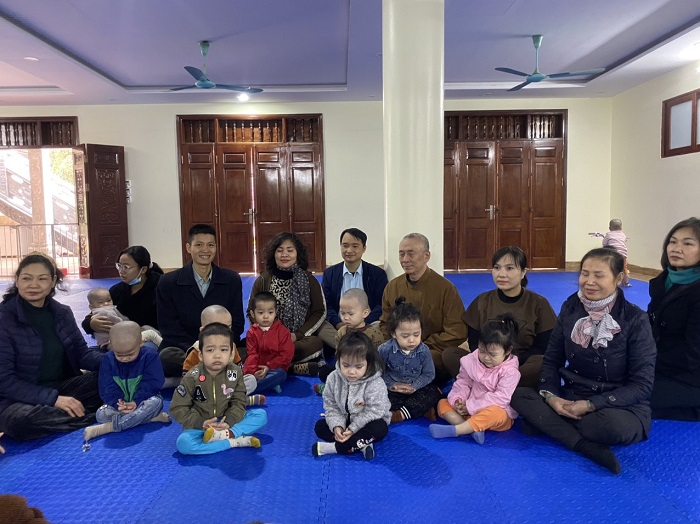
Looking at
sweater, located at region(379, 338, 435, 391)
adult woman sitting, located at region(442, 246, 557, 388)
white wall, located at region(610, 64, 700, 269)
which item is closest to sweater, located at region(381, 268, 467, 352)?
adult woman sitting, located at region(442, 246, 557, 388)

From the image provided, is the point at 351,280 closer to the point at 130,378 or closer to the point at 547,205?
the point at 130,378

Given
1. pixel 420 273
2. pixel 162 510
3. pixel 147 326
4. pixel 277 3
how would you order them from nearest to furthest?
pixel 162 510 → pixel 420 273 → pixel 147 326 → pixel 277 3

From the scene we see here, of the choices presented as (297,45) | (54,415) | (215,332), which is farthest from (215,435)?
(297,45)

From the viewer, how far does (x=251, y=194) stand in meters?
9.90

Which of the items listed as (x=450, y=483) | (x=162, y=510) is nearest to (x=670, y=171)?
(x=450, y=483)

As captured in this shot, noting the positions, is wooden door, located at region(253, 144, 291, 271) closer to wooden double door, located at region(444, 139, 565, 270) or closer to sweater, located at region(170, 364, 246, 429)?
wooden double door, located at region(444, 139, 565, 270)

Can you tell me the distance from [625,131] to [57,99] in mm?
10885

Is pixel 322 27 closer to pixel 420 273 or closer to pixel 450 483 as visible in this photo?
pixel 420 273

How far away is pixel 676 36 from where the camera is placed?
635 cm

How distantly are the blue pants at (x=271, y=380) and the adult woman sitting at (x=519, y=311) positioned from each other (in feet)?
3.70

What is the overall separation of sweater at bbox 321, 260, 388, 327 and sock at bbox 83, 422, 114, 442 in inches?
76.0

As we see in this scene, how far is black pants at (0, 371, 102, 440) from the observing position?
8.23ft

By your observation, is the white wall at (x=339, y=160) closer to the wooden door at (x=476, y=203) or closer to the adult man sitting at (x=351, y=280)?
the wooden door at (x=476, y=203)

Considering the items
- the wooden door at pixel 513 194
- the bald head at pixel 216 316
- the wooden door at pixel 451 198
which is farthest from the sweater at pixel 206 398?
the wooden door at pixel 513 194
